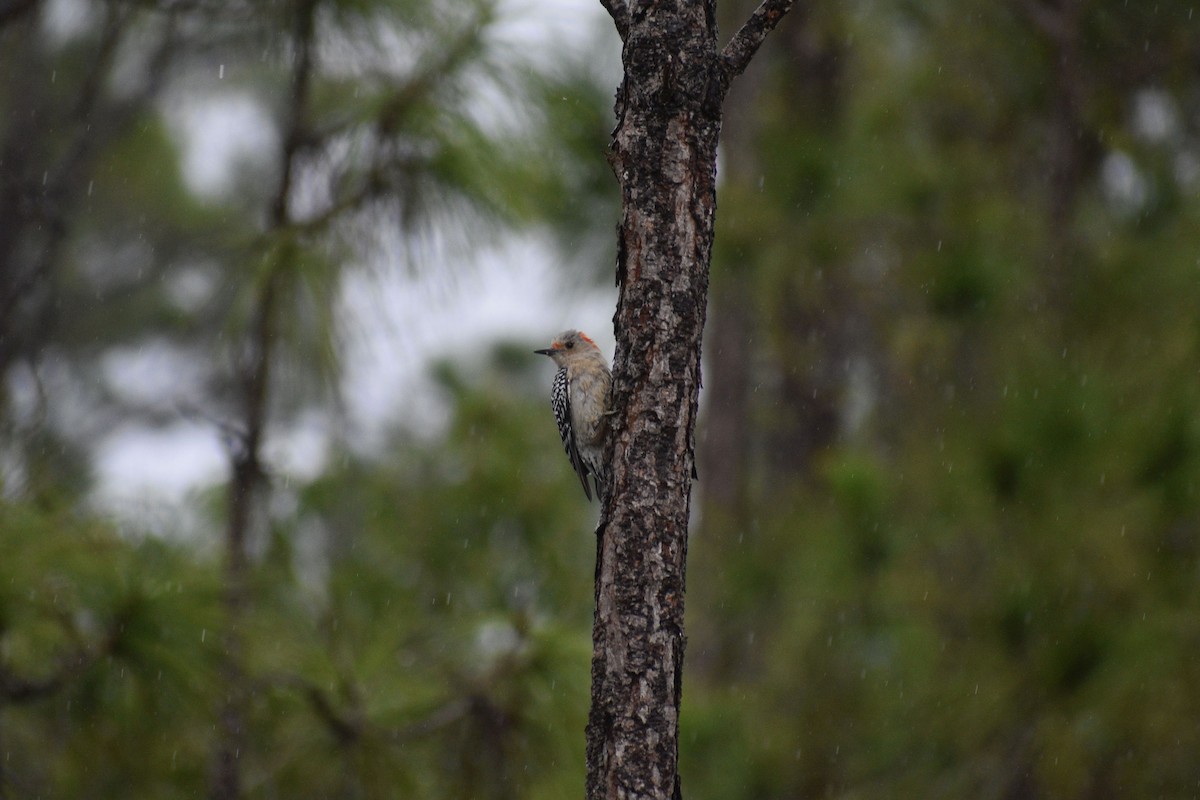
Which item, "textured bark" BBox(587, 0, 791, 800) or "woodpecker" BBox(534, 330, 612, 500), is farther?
"woodpecker" BBox(534, 330, 612, 500)

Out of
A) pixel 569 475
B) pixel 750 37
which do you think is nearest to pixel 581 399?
pixel 569 475

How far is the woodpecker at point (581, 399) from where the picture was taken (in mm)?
4912

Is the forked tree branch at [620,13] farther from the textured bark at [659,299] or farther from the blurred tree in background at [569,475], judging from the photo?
the blurred tree in background at [569,475]

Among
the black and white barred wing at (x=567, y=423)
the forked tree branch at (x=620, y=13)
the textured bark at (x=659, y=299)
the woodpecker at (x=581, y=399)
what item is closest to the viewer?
the textured bark at (x=659, y=299)

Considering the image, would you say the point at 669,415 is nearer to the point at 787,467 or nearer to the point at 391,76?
the point at 391,76

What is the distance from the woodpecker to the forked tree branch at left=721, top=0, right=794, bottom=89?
78.2 inches

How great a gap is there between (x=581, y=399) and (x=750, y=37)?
2.42 metres

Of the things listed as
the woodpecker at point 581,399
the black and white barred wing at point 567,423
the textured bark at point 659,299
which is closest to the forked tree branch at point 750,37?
the textured bark at point 659,299

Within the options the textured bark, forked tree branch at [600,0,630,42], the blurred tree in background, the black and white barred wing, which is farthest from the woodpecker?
forked tree branch at [600,0,630,42]

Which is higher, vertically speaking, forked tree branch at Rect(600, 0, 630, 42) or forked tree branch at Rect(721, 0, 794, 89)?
forked tree branch at Rect(600, 0, 630, 42)

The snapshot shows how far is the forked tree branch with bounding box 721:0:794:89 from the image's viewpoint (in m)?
2.87

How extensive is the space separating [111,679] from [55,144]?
713cm

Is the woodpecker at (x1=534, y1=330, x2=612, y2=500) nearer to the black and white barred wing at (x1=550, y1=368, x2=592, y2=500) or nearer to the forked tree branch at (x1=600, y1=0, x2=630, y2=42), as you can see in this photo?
the black and white barred wing at (x1=550, y1=368, x2=592, y2=500)

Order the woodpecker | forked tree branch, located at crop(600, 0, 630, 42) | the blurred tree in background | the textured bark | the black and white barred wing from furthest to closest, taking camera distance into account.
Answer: the black and white barred wing → the woodpecker → the blurred tree in background → forked tree branch, located at crop(600, 0, 630, 42) → the textured bark
